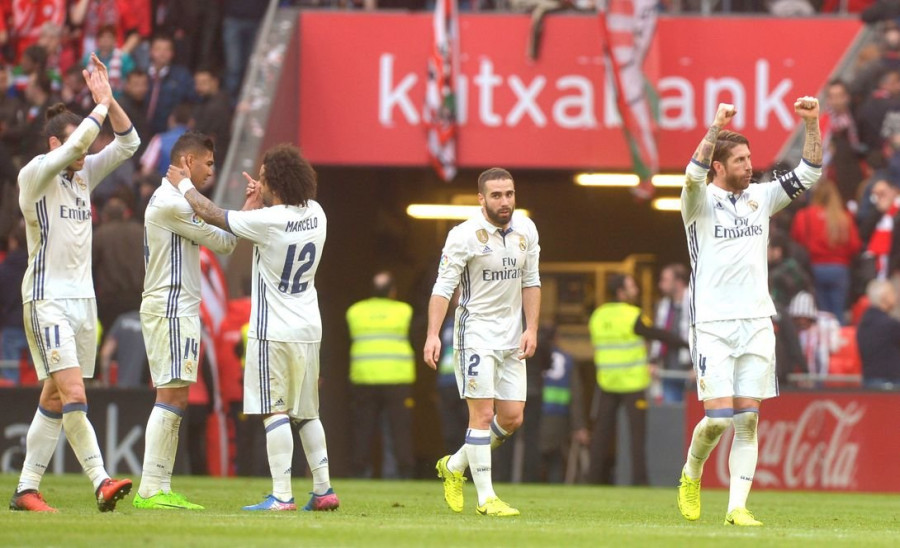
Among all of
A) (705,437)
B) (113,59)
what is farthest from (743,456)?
(113,59)

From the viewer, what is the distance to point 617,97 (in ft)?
65.8

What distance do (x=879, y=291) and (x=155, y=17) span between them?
10798mm

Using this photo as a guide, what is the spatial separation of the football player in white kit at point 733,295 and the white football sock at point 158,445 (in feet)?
10.7

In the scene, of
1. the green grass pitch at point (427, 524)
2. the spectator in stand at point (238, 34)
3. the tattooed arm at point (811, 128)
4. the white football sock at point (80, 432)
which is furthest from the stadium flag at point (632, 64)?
the white football sock at point (80, 432)

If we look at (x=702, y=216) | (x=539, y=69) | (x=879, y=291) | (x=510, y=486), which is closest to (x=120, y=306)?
(x=510, y=486)

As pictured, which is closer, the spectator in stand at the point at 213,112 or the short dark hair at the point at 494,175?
the short dark hair at the point at 494,175

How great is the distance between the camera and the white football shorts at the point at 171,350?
34.8 ft

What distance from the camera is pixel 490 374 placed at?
10844mm

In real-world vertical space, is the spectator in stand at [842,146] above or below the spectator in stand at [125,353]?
above

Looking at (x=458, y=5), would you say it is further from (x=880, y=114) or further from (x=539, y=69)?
(x=880, y=114)

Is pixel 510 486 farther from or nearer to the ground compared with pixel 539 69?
nearer to the ground

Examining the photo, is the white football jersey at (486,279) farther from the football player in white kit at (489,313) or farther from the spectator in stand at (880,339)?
the spectator in stand at (880,339)

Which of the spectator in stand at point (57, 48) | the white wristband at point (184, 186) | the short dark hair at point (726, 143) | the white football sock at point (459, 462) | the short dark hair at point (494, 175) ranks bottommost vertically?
Result: the white football sock at point (459, 462)

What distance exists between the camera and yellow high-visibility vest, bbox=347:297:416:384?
1827 centimetres
